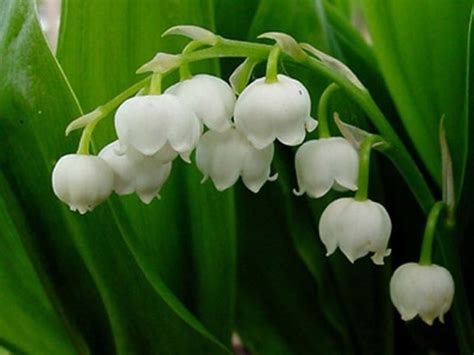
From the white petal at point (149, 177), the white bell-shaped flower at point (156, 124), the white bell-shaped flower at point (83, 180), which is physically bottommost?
the white petal at point (149, 177)

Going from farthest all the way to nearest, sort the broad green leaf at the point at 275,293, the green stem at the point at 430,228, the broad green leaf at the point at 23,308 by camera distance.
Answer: the broad green leaf at the point at 275,293
the broad green leaf at the point at 23,308
the green stem at the point at 430,228

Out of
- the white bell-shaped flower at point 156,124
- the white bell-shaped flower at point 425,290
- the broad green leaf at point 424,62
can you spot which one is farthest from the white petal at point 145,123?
the broad green leaf at point 424,62

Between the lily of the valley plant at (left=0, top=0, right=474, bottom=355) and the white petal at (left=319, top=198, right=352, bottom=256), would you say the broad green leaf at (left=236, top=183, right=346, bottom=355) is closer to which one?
the lily of the valley plant at (left=0, top=0, right=474, bottom=355)

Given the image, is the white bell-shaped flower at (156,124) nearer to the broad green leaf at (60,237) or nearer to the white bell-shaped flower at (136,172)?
the white bell-shaped flower at (136,172)

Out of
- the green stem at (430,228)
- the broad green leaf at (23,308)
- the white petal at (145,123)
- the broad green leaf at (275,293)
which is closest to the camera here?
the white petal at (145,123)

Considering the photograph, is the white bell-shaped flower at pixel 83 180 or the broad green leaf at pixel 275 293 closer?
the white bell-shaped flower at pixel 83 180

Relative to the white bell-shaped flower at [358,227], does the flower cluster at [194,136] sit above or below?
above

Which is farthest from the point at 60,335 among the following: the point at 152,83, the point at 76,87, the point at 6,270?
the point at 152,83
